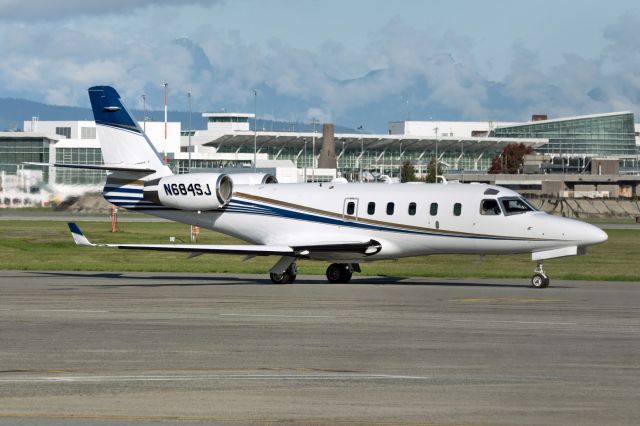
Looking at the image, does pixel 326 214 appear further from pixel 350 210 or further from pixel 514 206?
pixel 514 206

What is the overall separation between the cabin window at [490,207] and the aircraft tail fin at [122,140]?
1028 centimetres

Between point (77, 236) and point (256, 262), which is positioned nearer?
point (77, 236)

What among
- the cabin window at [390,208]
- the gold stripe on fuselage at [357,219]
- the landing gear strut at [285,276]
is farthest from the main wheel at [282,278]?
the cabin window at [390,208]

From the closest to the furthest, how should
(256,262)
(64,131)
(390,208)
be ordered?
1. (390,208)
2. (256,262)
3. (64,131)

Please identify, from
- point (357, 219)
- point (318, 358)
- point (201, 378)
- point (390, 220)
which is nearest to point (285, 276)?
point (357, 219)

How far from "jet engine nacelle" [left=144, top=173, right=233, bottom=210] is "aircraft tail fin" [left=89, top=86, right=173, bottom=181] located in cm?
86

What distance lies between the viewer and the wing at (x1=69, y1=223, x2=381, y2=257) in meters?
34.2

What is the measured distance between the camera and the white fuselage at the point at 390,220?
3406cm

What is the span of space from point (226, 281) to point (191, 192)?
121 inches

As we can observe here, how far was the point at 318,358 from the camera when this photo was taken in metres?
18.2

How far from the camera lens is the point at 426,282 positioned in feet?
121

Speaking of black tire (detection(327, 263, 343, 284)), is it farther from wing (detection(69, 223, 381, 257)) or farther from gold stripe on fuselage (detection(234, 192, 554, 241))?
gold stripe on fuselage (detection(234, 192, 554, 241))

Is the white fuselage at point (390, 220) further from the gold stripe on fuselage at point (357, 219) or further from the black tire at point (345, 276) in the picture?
the black tire at point (345, 276)

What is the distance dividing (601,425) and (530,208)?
2226 cm
